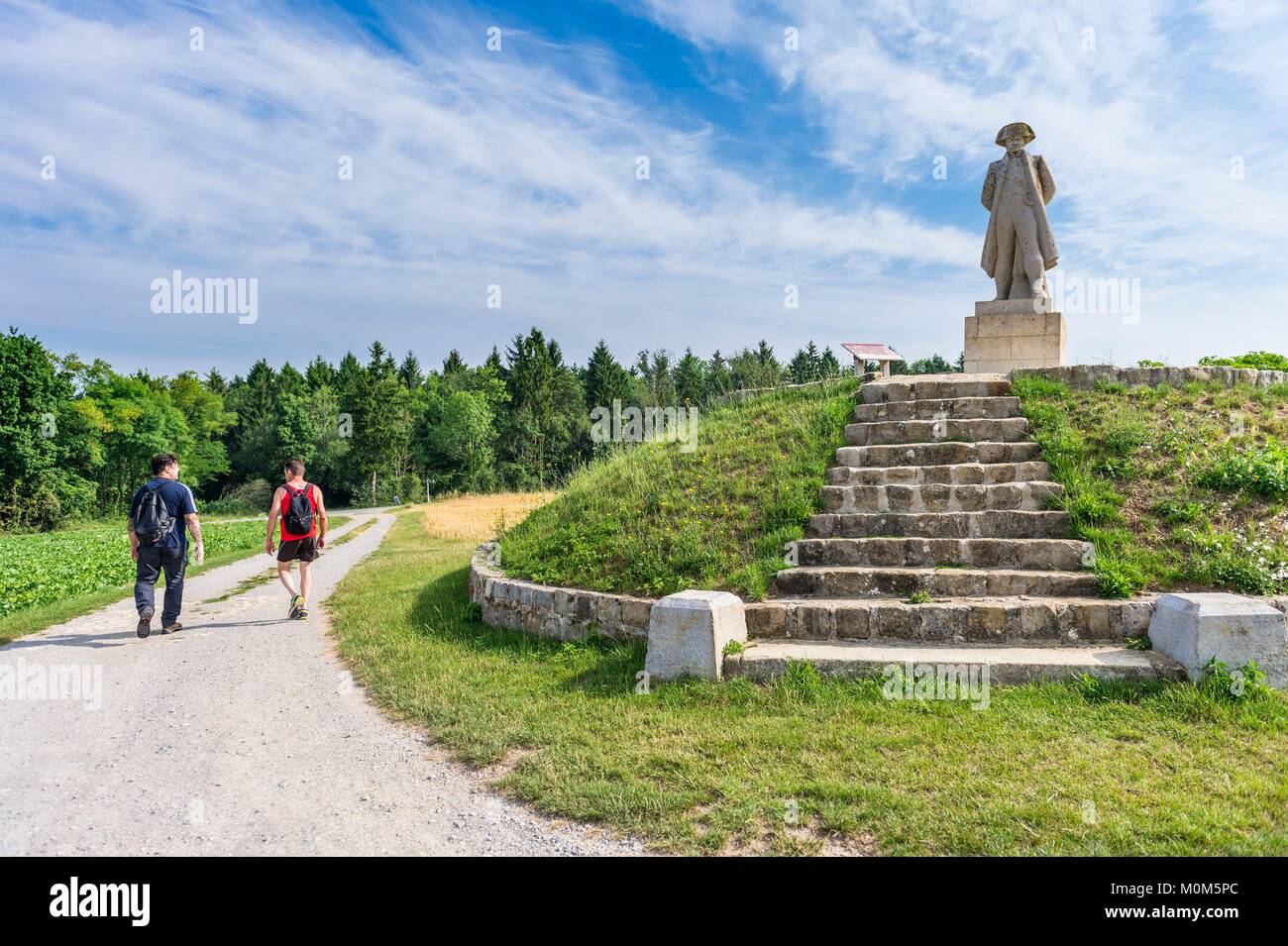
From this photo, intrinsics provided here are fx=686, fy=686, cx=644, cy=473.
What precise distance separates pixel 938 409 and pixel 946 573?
141 inches

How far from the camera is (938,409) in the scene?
8953 mm

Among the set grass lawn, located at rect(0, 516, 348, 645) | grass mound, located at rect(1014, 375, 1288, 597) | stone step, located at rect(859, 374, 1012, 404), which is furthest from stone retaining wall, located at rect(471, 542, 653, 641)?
grass lawn, located at rect(0, 516, 348, 645)

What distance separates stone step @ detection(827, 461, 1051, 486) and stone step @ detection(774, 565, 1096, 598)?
153 cm

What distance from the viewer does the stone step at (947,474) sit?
735 centimetres

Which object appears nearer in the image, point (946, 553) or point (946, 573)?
point (946, 573)

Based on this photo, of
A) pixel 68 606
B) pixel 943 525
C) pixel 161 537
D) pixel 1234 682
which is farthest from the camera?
pixel 68 606

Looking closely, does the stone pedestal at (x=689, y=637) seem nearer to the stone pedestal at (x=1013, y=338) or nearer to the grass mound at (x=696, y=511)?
the grass mound at (x=696, y=511)

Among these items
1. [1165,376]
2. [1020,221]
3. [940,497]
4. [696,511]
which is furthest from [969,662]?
[1020,221]

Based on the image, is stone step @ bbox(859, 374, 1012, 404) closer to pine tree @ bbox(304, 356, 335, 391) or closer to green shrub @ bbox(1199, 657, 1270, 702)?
green shrub @ bbox(1199, 657, 1270, 702)

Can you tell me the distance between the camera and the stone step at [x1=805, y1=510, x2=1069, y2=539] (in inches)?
259

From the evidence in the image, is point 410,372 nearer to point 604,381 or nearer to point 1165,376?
point 604,381

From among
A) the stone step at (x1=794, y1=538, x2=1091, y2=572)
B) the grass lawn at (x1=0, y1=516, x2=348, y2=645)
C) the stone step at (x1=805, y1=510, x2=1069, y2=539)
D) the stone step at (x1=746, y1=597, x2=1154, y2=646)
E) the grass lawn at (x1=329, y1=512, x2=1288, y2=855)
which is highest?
the stone step at (x1=805, y1=510, x2=1069, y2=539)
